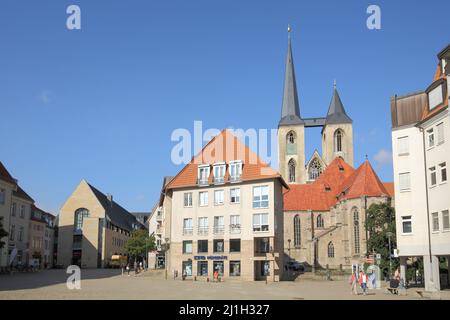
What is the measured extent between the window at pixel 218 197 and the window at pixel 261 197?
3.35 m

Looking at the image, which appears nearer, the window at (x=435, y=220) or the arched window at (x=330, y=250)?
the window at (x=435, y=220)

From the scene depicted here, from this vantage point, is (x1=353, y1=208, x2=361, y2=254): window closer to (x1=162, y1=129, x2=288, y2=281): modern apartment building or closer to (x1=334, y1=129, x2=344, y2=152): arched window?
(x1=162, y1=129, x2=288, y2=281): modern apartment building

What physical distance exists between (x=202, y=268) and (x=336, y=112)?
2839 inches

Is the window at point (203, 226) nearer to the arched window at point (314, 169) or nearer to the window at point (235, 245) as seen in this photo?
the window at point (235, 245)

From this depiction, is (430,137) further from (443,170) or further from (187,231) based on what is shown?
(187,231)

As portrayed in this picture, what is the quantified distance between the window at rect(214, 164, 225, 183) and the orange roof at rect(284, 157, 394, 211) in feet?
83.5

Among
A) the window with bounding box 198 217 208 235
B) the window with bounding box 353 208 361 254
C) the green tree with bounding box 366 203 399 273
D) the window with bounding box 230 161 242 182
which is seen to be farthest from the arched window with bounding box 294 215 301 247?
the window with bounding box 230 161 242 182

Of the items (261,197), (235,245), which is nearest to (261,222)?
(261,197)

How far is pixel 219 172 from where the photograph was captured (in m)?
51.8

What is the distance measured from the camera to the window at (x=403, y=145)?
3556 cm

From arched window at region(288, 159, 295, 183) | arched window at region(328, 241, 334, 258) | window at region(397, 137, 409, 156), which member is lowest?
arched window at region(328, 241, 334, 258)

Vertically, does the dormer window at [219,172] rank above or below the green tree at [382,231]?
above

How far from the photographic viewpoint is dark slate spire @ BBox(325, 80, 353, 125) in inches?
4405

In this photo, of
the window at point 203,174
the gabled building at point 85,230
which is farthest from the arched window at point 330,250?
the gabled building at point 85,230
